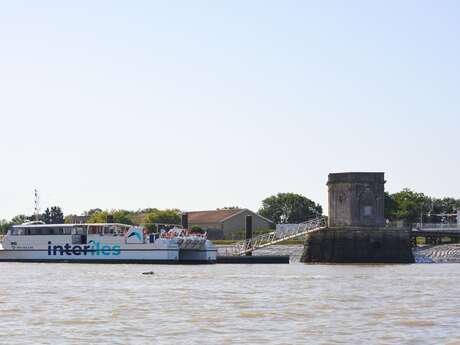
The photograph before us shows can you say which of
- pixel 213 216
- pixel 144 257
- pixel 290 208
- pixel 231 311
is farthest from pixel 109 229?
pixel 290 208

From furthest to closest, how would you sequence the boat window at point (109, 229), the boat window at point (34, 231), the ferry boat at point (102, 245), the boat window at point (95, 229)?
the boat window at point (34, 231) → the boat window at point (95, 229) → the boat window at point (109, 229) → the ferry boat at point (102, 245)

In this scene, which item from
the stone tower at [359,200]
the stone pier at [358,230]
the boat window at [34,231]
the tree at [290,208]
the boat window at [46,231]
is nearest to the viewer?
the stone pier at [358,230]

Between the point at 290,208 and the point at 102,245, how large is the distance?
94.5 metres

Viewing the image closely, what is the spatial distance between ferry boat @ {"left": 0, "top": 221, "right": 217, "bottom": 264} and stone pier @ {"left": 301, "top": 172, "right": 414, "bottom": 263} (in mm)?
9651

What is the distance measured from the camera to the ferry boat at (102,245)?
82.8 meters

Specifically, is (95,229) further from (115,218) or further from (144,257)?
(115,218)

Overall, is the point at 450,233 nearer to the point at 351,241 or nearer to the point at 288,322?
the point at 351,241

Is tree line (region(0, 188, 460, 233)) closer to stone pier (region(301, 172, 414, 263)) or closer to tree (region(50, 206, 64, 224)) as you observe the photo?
tree (region(50, 206, 64, 224))

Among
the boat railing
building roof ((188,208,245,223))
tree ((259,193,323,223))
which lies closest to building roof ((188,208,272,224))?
building roof ((188,208,245,223))

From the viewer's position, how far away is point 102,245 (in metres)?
85.1

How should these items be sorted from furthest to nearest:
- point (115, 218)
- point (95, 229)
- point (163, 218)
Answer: point (115, 218), point (163, 218), point (95, 229)

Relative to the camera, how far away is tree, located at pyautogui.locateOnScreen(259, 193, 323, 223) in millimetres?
174375

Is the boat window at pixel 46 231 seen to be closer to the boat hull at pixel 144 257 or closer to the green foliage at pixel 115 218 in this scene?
the boat hull at pixel 144 257

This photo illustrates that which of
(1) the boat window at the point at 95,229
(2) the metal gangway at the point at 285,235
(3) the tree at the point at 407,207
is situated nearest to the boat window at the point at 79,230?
(1) the boat window at the point at 95,229
